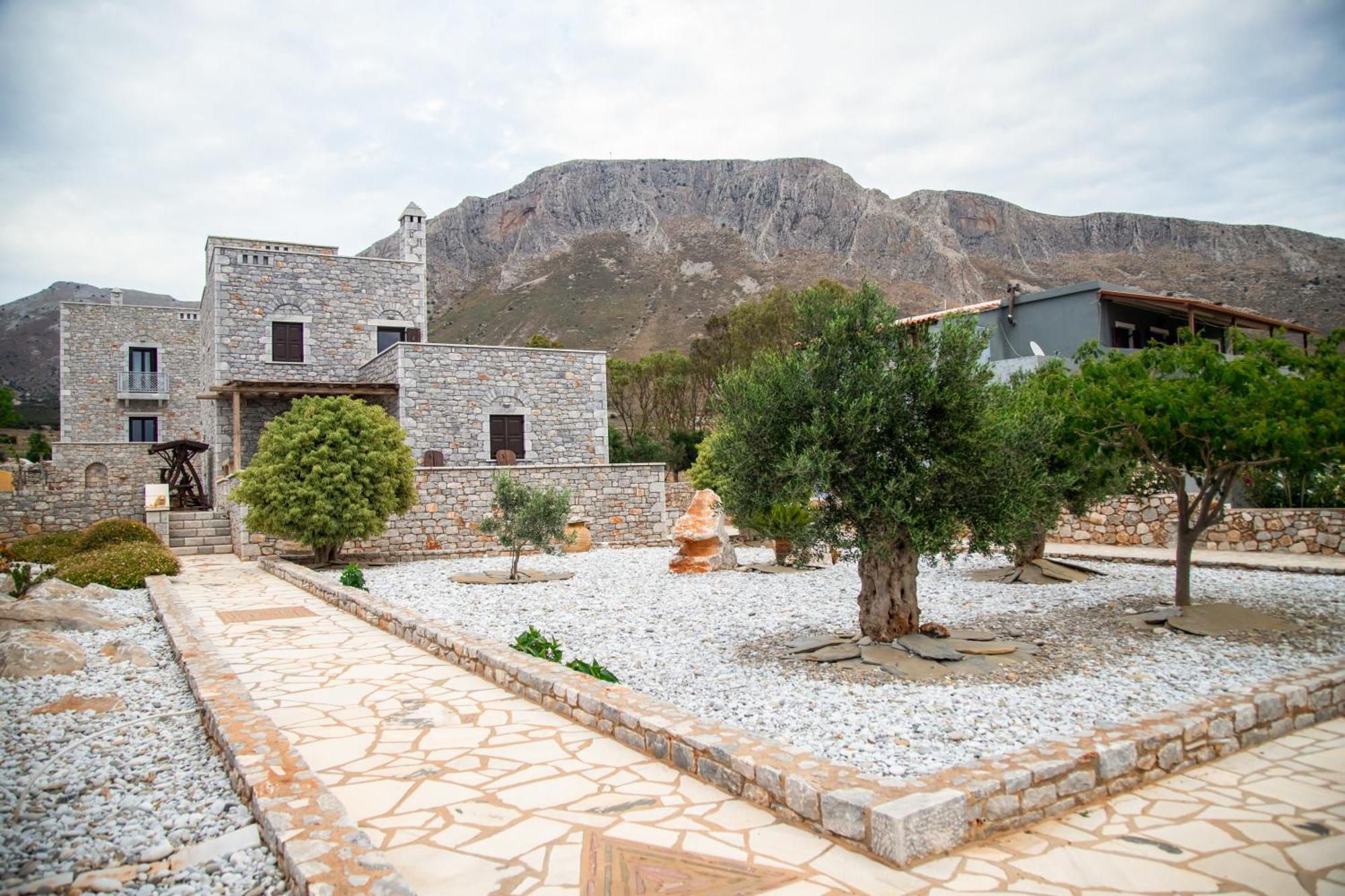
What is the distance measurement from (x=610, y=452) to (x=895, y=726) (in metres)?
28.0

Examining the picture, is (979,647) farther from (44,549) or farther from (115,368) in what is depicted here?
(115,368)

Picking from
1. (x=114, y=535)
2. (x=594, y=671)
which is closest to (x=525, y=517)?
(x=594, y=671)

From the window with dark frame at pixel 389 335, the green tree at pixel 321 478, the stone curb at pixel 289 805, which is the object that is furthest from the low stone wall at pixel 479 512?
the stone curb at pixel 289 805

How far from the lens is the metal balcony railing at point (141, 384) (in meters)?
31.4

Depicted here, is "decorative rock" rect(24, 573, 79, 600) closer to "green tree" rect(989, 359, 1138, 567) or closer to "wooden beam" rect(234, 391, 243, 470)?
"wooden beam" rect(234, 391, 243, 470)

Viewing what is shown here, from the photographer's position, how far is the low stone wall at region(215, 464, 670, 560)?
1605cm

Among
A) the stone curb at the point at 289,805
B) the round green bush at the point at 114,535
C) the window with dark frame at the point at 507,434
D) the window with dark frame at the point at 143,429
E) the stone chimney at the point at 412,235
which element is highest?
the stone chimney at the point at 412,235

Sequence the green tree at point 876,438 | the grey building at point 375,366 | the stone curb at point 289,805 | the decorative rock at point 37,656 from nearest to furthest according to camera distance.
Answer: the stone curb at point 289,805
the green tree at point 876,438
the decorative rock at point 37,656
the grey building at point 375,366

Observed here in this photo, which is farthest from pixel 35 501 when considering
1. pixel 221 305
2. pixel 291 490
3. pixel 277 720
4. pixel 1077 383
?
pixel 1077 383

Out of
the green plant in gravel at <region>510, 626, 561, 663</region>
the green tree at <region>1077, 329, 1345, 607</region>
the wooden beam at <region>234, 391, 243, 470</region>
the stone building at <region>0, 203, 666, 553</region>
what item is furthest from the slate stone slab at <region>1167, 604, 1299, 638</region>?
the wooden beam at <region>234, 391, 243, 470</region>

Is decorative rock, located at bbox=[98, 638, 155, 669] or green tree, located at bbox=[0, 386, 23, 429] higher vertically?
green tree, located at bbox=[0, 386, 23, 429]

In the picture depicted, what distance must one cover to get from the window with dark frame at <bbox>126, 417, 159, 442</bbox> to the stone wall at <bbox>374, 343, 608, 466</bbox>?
16151 millimetres

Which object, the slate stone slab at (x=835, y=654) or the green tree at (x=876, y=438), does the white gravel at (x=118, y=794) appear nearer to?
the green tree at (x=876, y=438)

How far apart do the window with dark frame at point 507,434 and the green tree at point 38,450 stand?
94.4 ft
